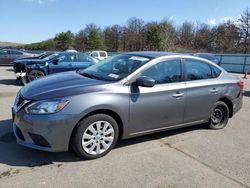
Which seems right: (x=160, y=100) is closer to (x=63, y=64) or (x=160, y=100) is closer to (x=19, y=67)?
(x=63, y=64)

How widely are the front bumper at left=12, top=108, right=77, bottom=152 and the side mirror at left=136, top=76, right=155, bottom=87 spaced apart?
1.19 metres

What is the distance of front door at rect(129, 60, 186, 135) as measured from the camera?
4.68 m

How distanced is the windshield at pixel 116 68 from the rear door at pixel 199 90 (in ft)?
3.21

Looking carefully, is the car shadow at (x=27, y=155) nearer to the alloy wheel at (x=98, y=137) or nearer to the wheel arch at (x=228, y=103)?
the alloy wheel at (x=98, y=137)

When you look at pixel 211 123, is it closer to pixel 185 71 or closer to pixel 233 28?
pixel 185 71

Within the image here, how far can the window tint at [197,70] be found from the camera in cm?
544

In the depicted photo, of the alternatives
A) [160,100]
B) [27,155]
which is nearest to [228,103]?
[160,100]

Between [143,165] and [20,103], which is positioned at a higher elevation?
[20,103]

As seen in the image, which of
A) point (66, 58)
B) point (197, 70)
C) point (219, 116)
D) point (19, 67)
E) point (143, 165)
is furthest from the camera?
point (66, 58)

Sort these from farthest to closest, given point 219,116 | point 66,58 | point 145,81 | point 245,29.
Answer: point 245,29 → point 66,58 → point 219,116 → point 145,81

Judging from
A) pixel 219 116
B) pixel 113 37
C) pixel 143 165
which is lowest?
pixel 143 165

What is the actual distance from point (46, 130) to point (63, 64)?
8539 millimetres

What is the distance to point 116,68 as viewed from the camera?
5078 millimetres

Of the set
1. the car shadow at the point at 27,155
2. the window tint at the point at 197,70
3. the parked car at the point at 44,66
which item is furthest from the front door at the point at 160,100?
the parked car at the point at 44,66
